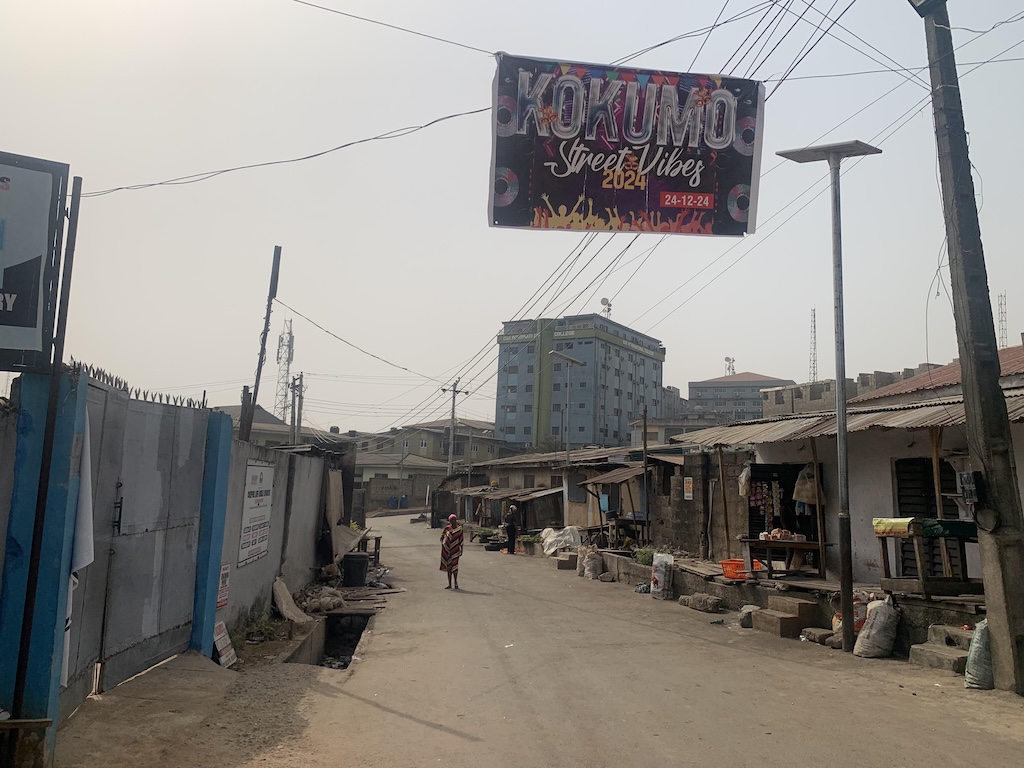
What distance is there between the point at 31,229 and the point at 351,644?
384 inches

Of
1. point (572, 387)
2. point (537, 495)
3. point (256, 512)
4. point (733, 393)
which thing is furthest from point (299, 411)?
point (733, 393)

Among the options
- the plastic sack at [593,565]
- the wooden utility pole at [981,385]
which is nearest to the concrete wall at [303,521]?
the plastic sack at [593,565]

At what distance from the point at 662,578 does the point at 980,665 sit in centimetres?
796

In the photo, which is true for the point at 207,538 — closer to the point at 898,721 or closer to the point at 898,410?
the point at 898,721

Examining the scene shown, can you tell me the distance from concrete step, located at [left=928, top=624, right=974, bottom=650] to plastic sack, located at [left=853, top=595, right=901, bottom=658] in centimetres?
46

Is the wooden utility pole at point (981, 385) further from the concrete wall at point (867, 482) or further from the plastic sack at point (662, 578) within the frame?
the plastic sack at point (662, 578)

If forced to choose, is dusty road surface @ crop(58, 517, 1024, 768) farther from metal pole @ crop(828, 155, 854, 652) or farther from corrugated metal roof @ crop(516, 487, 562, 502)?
corrugated metal roof @ crop(516, 487, 562, 502)

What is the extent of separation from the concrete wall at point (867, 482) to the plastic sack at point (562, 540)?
12.9 meters

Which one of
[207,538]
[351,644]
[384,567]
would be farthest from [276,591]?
[384,567]

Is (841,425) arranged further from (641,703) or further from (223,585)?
(223,585)

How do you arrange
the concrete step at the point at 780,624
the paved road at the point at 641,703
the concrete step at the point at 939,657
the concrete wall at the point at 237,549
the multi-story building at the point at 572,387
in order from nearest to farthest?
1. the paved road at the point at 641,703
2. the concrete step at the point at 939,657
3. the concrete wall at the point at 237,549
4. the concrete step at the point at 780,624
5. the multi-story building at the point at 572,387

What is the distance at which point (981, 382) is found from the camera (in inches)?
303

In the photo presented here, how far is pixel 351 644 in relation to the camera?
41.7 feet

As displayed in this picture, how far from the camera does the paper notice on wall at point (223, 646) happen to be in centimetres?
802
